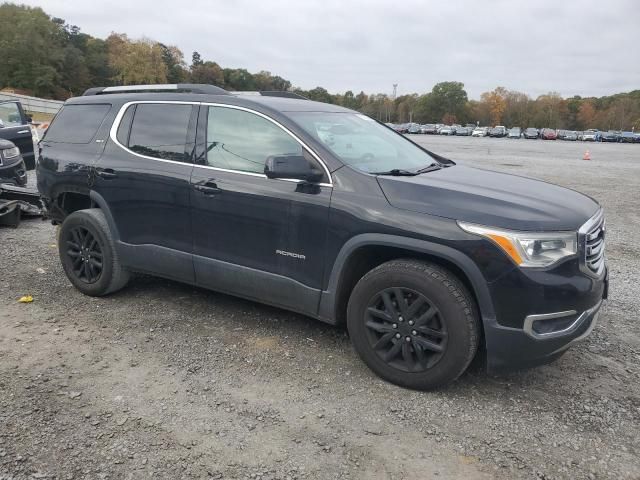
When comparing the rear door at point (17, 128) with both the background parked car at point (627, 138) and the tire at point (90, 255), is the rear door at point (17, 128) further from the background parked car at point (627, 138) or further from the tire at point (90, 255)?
the background parked car at point (627, 138)

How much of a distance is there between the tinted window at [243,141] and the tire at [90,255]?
1.35 meters

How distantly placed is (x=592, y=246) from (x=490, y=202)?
2.31 ft

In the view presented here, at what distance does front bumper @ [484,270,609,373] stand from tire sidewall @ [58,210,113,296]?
3292 mm

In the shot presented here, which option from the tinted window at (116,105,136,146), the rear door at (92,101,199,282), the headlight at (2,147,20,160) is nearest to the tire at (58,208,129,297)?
the rear door at (92,101,199,282)

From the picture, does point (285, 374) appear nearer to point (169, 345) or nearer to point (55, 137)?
point (169, 345)

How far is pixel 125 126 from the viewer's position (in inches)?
183

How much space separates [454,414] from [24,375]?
2790 millimetres

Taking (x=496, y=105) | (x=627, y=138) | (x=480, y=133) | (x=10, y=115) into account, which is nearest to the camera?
(x=10, y=115)

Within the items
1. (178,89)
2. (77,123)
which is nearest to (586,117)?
(178,89)

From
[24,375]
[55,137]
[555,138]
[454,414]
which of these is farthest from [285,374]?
[555,138]

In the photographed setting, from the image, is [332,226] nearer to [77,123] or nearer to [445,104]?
[77,123]

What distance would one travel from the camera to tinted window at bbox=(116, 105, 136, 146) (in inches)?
181

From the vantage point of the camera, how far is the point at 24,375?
3514mm

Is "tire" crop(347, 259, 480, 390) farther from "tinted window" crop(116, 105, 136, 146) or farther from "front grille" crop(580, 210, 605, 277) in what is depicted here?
"tinted window" crop(116, 105, 136, 146)
